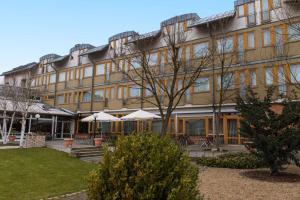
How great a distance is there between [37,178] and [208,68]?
17.2m

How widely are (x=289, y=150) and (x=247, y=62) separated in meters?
12.7

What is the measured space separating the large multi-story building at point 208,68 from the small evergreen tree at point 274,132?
155 inches


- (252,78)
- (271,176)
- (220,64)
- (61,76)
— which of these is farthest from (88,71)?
(271,176)

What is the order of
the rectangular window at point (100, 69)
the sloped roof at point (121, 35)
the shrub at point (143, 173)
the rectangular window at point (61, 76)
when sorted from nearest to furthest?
the shrub at point (143, 173), the sloped roof at point (121, 35), the rectangular window at point (100, 69), the rectangular window at point (61, 76)

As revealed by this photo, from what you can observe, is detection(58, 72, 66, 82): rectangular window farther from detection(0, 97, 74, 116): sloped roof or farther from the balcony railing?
the balcony railing

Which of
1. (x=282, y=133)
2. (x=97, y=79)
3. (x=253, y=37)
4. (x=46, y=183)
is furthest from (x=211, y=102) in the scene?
(x=46, y=183)

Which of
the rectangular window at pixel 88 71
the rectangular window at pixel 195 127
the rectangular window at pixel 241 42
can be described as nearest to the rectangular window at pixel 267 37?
the rectangular window at pixel 241 42

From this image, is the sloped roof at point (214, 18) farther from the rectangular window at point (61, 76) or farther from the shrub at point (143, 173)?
the shrub at point (143, 173)

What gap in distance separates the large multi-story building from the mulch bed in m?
3.81

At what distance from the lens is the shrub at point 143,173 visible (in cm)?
400

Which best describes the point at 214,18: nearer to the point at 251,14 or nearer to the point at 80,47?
the point at 251,14

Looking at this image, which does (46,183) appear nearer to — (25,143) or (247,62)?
(25,143)

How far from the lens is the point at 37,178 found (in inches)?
390

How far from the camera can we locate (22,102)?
2447 cm
